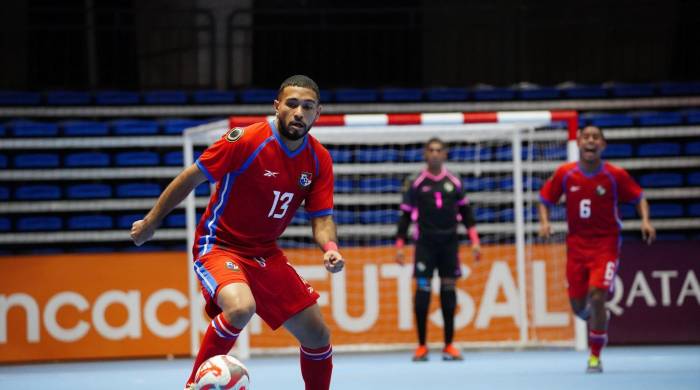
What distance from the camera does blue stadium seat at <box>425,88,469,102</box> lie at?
1542 centimetres

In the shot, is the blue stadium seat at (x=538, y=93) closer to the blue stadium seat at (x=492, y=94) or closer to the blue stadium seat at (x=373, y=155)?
the blue stadium seat at (x=492, y=94)

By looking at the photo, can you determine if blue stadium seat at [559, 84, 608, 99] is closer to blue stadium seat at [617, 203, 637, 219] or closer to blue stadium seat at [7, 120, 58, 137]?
blue stadium seat at [617, 203, 637, 219]

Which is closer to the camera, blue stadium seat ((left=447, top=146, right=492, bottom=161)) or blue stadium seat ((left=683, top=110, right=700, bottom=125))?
blue stadium seat ((left=447, top=146, right=492, bottom=161))

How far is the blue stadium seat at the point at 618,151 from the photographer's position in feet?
46.8

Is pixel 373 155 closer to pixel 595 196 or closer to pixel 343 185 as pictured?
pixel 343 185

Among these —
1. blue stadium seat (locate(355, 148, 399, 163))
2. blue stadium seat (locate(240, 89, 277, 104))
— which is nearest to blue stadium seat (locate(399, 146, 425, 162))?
blue stadium seat (locate(355, 148, 399, 163))

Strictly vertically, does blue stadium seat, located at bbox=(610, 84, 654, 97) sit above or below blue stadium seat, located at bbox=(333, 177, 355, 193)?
above

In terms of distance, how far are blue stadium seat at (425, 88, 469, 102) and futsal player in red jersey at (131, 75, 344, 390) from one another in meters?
9.37

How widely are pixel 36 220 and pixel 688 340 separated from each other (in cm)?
803

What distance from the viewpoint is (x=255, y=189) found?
6023 mm

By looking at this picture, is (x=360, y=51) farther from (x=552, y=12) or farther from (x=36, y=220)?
(x=36, y=220)

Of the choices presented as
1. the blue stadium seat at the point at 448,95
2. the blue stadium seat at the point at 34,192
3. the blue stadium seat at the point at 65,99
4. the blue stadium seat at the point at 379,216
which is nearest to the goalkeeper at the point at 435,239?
the blue stadium seat at the point at 379,216

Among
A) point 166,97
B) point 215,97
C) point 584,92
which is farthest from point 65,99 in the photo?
point 584,92

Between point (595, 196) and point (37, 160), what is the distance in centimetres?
748
